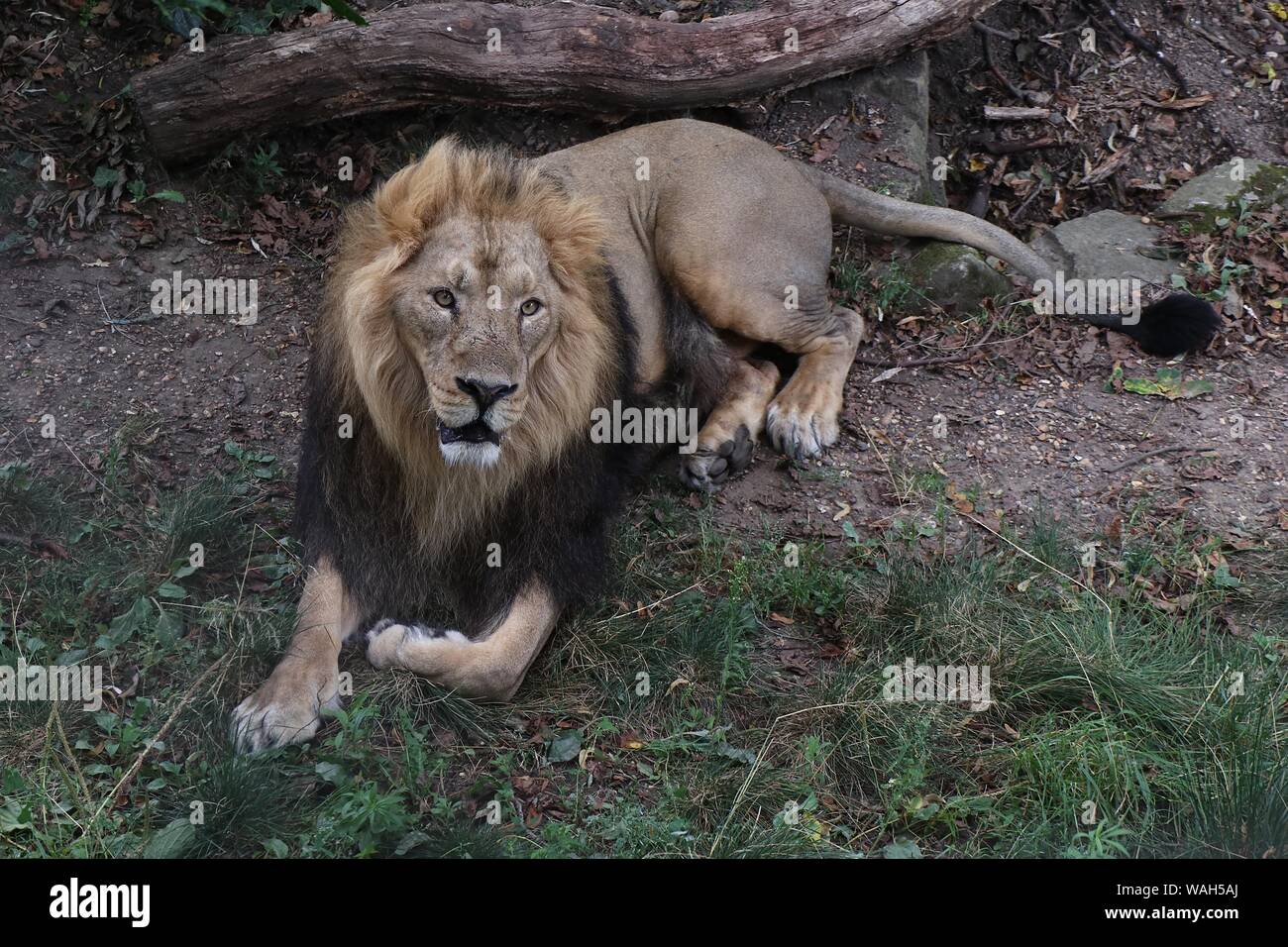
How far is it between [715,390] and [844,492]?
31.9 inches

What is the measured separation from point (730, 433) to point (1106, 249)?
2574 millimetres

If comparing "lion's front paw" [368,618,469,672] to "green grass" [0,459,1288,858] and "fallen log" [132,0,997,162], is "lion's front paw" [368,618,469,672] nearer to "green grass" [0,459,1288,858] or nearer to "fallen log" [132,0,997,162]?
"green grass" [0,459,1288,858]

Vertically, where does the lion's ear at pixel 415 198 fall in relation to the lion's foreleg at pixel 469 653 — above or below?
above

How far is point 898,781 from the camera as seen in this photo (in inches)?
160

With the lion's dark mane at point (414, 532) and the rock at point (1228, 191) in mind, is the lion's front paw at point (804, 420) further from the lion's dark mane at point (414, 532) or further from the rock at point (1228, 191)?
the rock at point (1228, 191)

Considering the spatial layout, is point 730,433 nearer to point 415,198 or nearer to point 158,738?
point 415,198

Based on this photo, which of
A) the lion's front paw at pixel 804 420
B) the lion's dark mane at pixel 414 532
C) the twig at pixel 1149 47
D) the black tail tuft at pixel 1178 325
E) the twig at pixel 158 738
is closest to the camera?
the twig at pixel 158 738

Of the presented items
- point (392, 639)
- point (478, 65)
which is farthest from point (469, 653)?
point (478, 65)

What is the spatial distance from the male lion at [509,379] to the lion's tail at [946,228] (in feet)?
1.07

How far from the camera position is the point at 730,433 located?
5.75 meters

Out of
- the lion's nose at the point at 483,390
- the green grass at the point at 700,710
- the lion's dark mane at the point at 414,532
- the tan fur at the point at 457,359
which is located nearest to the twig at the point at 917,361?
the green grass at the point at 700,710

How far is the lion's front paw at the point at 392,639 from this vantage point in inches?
174

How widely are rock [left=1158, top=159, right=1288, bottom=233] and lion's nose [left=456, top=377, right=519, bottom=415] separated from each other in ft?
15.5

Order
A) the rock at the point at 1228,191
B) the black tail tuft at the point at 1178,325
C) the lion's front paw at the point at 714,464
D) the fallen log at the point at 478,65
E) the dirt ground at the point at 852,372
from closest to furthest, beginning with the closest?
the dirt ground at the point at 852,372
the lion's front paw at the point at 714,464
the black tail tuft at the point at 1178,325
the fallen log at the point at 478,65
the rock at the point at 1228,191
